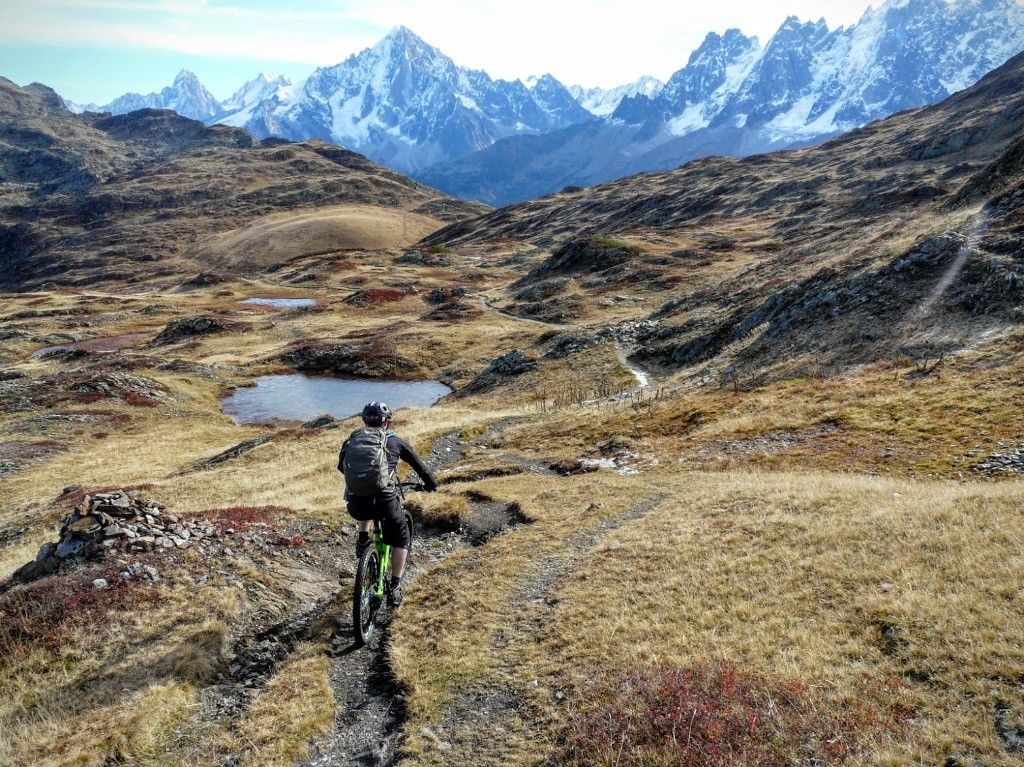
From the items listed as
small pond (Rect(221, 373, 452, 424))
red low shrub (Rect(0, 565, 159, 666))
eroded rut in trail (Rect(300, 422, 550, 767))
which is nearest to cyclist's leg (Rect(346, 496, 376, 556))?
eroded rut in trail (Rect(300, 422, 550, 767))

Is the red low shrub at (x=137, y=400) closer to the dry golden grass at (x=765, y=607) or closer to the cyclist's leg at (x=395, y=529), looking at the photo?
the dry golden grass at (x=765, y=607)

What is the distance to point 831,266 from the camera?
149 feet

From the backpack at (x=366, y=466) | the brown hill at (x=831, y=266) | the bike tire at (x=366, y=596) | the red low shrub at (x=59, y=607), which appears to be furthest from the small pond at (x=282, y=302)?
the backpack at (x=366, y=466)

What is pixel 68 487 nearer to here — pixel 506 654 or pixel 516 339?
pixel 506 654

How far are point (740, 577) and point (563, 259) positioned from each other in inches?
4018

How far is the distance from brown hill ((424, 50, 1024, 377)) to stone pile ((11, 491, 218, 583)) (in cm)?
3327

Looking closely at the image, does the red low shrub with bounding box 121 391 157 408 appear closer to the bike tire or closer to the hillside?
the hillside

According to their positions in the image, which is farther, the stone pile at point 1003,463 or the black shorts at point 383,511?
the stone pile at point 1003,463

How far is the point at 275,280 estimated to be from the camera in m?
158

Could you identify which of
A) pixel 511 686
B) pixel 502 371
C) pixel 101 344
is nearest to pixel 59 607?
pixel 511 686

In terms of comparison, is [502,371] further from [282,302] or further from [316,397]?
[282,302]

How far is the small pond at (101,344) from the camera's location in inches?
3592

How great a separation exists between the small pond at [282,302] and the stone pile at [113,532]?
11138 centimetres

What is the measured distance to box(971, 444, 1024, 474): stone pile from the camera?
1731 cm
